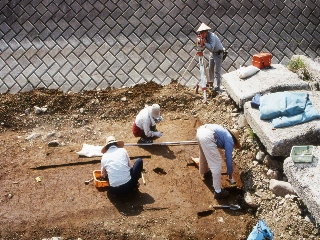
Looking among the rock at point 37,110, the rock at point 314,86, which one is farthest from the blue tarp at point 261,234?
the rock at point 37,110

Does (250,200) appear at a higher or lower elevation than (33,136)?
higher

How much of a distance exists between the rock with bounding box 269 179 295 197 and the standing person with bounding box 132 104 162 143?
2.31 metres

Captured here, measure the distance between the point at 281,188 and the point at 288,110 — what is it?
4.38 ft

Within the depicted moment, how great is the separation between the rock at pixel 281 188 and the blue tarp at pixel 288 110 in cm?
96

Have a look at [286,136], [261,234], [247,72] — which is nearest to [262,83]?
[247,72]

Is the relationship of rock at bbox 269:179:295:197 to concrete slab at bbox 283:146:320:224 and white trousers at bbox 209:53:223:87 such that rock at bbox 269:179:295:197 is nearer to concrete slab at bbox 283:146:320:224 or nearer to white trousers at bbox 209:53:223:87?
concrete slab at bbox 283:146:320:224

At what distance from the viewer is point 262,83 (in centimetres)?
785

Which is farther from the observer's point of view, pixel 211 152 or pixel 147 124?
pixel 147 124

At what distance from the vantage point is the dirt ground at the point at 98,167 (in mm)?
5859

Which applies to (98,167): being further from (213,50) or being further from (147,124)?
(213,50)

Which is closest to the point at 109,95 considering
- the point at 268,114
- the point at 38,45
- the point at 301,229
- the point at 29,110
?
the point at 29,110

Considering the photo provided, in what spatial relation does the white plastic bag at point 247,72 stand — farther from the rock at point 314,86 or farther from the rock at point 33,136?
the rock at point 33,136

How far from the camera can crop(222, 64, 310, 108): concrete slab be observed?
25.1 ft

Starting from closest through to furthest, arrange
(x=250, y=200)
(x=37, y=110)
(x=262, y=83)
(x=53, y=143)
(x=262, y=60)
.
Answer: (x=250, y=200) → (x=53, y=143) → (x=262, y=83) → (x=262, y=60) → (x=37, y=110)
